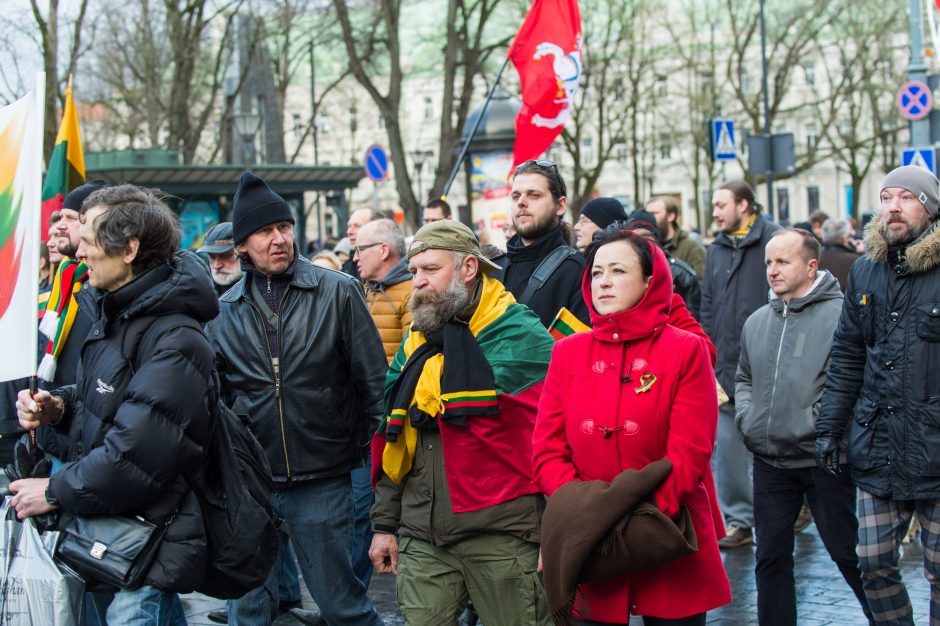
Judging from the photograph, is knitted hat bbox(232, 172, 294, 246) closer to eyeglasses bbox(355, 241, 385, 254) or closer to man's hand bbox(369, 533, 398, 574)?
man's hand bbox(369, 533, 398, 574)

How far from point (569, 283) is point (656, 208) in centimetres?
455

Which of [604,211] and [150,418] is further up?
[604,211]

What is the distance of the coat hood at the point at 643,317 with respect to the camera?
160 inches

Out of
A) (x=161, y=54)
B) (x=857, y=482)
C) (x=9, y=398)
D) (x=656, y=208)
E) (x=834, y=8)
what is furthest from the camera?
(x=834, y=8)

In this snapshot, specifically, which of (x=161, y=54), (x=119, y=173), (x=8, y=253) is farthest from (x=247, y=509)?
(x=161, y=54)

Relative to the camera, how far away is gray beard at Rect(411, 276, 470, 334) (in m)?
4.69

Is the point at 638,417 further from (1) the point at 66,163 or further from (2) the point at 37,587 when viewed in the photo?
(1) the point at 66,163

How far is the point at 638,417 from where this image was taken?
401 cm

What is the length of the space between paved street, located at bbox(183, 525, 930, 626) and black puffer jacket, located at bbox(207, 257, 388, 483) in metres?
1.48

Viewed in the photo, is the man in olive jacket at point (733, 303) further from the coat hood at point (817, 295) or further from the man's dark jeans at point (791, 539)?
the man's dark jeans at point (791, 539)

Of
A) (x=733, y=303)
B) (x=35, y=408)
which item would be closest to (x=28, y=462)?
(x=35, y=408)

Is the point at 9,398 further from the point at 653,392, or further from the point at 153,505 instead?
the point at 653,392

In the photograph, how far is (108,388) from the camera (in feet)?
13.6

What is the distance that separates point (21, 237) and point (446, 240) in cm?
160
